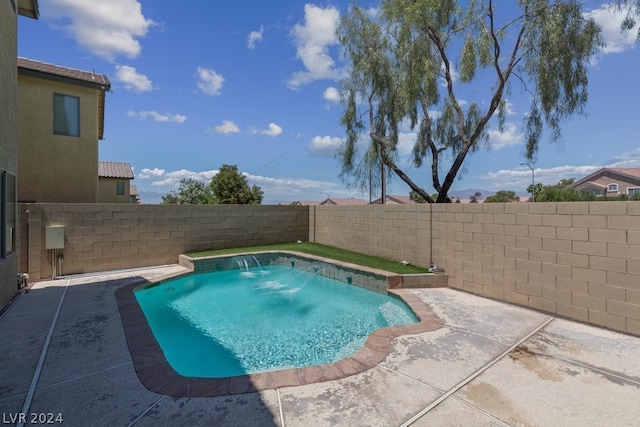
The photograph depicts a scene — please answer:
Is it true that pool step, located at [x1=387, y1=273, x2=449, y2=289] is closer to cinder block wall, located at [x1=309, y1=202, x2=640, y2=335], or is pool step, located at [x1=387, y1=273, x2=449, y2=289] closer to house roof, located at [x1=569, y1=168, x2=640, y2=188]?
cinder block wall, located at [x1=309, y1=202, x2=640, y2=335]

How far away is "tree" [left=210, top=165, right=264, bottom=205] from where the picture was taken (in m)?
36.2

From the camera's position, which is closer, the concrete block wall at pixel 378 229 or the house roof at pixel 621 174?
the concrete block wall at pixel 378 229

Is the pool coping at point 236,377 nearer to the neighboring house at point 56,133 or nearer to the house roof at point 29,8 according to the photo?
the house roof at point 29,8

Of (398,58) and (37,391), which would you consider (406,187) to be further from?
(37,391)

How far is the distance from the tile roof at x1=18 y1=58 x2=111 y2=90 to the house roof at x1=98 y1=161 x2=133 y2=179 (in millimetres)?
11457

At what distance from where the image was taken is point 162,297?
288 inches

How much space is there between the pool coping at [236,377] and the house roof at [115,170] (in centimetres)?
2114

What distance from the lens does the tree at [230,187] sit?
119 ft

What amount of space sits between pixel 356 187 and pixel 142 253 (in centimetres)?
918

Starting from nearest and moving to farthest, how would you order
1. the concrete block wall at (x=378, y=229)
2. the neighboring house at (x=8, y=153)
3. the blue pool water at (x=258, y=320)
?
the blue pool water at (x=258, y=320) → the neighboring house at (x=8, y=153) → the concrete block wall at (x=378, y=229)

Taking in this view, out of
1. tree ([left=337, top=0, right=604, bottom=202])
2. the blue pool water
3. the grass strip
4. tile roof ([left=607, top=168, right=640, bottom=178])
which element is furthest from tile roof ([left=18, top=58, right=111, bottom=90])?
tile roof ([left=607, top=168, right=640, bottom=178])

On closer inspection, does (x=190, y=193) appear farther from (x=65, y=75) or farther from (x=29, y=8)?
(x=29, y=8)

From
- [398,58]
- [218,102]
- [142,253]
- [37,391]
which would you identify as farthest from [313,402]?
[218,102]

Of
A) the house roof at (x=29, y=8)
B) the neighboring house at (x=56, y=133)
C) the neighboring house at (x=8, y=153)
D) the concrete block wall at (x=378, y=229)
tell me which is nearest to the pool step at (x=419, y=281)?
the concrete block wall at (x=378, y=229)
